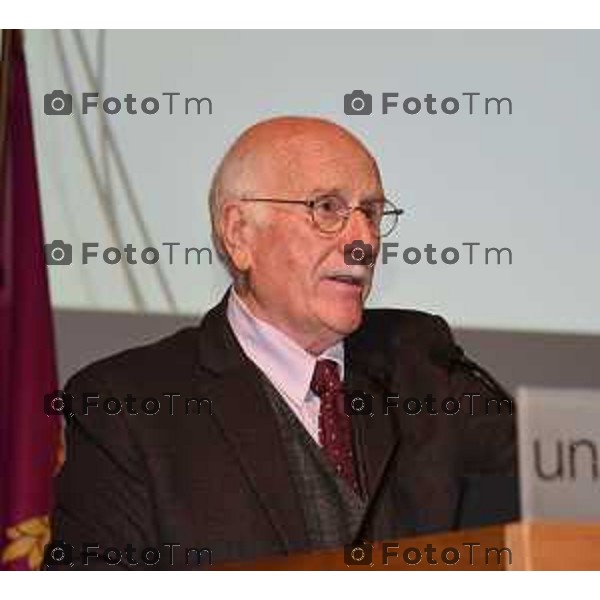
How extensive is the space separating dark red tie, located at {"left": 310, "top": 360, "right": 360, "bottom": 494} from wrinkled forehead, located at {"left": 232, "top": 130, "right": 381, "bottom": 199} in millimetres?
321

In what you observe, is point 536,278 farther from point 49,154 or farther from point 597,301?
point 49,154

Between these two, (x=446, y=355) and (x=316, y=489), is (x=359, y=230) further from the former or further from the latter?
(x=316, y=489)

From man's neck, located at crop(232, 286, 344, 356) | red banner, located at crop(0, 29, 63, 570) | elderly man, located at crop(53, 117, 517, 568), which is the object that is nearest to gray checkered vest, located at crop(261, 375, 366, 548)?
elderly man, located at crop(53, 117, 517, 568)

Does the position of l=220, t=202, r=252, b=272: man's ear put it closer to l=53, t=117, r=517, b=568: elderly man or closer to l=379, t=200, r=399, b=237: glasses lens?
l=53, t=117, r=517, b=568: elderly man

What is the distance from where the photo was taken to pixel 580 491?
148 centimetres

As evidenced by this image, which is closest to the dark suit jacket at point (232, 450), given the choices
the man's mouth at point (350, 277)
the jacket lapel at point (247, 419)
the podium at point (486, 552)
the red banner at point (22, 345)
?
the jacket lapel at point (247, 419)

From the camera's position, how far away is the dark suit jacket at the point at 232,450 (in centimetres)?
231

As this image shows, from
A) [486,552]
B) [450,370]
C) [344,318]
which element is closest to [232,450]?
[344,318]

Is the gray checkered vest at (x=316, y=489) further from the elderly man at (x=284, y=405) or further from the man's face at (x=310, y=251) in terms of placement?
the man's face at (x=310, y=251)

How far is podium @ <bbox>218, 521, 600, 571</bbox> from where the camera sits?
1.44m

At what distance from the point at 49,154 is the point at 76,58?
20 cm

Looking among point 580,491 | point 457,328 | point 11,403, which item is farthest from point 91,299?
point 580,491

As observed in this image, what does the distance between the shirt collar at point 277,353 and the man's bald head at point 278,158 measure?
0.14m

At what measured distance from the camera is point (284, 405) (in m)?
2.53
